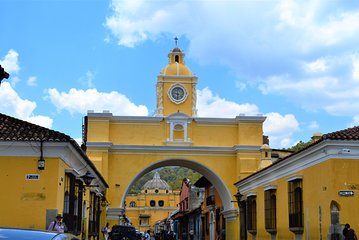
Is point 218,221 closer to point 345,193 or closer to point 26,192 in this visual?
point 345,193

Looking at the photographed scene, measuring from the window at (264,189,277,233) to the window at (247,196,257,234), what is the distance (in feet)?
8.80

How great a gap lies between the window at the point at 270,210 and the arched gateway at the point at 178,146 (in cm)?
997

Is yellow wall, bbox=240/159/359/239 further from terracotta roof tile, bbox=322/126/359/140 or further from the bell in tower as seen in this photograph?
the bell in tower

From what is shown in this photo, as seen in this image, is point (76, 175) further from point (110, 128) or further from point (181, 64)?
point (181, 64)

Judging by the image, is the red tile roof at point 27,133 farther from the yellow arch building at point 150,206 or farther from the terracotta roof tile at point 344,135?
the yellow arch building at point 150,206

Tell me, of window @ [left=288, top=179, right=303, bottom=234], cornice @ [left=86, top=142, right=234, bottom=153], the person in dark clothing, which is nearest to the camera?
the person in dark clothing

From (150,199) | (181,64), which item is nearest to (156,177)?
(150,199)

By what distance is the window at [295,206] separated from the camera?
18.5 m

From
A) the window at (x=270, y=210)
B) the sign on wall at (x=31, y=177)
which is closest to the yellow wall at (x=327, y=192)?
the window at (x=270, y=210)

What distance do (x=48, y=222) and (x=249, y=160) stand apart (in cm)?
1924

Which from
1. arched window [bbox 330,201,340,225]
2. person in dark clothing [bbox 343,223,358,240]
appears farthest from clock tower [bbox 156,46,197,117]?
person in dark clothing [bbox 343,223,358,240]

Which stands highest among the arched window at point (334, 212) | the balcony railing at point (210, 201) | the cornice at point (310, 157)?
the cornice at point (310, 157)

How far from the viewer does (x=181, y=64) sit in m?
35.8

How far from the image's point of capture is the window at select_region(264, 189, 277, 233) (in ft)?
71.9
